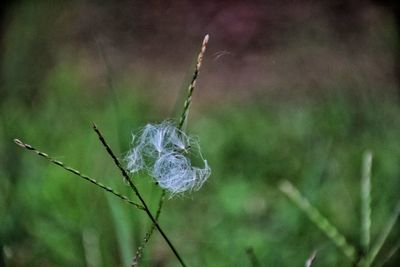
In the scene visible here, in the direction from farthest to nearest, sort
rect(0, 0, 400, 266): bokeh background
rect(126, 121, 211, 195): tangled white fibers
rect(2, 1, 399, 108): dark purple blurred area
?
1. rect(2, 1, 399, 108): dark purple blurred area
2. rect(0, 0, 400, 266): bokeh background
3. rect(126, 121, 211, 195): tangled white fibers

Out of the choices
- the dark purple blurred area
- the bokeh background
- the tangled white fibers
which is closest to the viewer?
the tangled white fibers

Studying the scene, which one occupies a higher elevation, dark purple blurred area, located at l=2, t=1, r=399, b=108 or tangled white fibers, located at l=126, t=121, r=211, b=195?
dark purple blurred area, located at l=2, t=1, r=399, b=108

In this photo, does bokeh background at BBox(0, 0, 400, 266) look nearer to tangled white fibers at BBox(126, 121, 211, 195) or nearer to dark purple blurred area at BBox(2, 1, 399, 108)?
dark purple blurred area at BBox(2, 1, 399, 108)

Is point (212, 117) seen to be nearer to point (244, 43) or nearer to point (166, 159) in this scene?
point (244, 43)

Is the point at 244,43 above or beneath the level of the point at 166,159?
above

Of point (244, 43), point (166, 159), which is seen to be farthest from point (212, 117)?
point (166, 159)

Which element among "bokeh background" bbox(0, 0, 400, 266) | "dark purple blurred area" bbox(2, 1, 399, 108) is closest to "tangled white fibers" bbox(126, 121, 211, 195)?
"bokeh background" bbox(0, 0, 400, 266)
